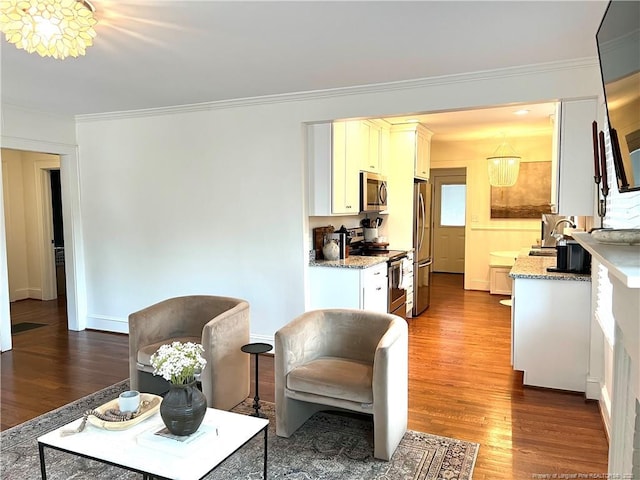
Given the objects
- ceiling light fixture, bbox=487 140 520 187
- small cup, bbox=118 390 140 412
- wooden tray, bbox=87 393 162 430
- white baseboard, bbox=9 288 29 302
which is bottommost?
white baseboard, bbox=9 288 29 302

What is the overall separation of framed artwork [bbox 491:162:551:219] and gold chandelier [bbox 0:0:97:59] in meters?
6.75

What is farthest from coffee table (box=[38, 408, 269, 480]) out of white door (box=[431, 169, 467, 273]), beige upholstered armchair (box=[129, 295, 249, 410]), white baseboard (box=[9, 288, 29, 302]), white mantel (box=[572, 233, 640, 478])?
white door (box=[431, 169, 467, 273])

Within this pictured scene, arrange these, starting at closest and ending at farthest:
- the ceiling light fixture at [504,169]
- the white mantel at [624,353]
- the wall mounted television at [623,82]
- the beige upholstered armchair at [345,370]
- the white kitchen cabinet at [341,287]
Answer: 1. the white mantel at [624,353]
2. the wall mounted television at [623,82]
3. the beige upholstered armchair at [345,370]
4. the white kitchen cabinet at [341,287]
5. the ceiling light fixture at [504,169]

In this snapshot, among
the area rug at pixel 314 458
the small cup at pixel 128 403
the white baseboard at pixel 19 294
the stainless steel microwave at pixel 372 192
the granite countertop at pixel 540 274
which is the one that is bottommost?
the area rug at pixel 314 458

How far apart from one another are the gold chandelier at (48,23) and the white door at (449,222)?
26.0ft

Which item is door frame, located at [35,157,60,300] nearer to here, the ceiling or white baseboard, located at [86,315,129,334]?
white baseboard, located at [86,315,129,334]

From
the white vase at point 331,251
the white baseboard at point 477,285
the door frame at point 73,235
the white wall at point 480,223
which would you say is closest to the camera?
the white vase at point 331,251

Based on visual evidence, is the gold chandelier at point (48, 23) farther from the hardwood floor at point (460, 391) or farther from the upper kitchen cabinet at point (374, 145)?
the upper kitchen cabinet at point (374, 145)

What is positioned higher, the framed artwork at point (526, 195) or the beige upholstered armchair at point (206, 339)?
the framed artwork at point (526, 195)

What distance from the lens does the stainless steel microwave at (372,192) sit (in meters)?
5.14

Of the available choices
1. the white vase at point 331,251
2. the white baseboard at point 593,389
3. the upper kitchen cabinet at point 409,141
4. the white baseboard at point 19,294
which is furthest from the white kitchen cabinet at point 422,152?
the white baseboard at point 19,294

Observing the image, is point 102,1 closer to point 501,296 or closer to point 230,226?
point 230,226

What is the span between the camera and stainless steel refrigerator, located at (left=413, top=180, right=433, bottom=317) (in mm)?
5938

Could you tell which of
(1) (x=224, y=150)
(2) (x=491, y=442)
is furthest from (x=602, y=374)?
(1) (x=224, y=150)
